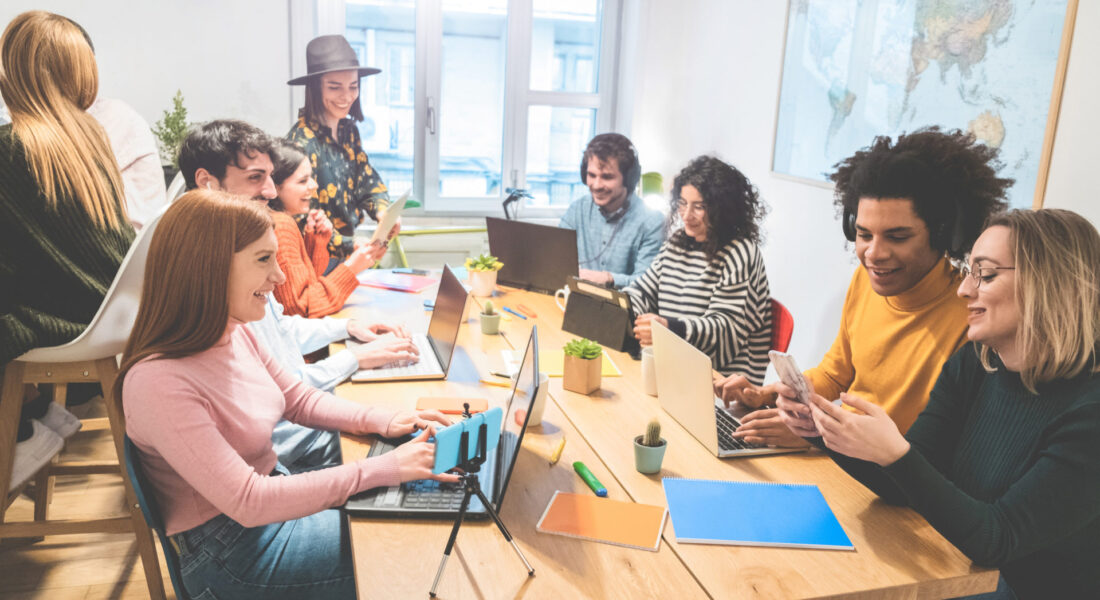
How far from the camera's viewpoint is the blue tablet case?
120 cm

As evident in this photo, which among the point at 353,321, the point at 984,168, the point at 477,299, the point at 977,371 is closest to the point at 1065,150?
the point at 984,168

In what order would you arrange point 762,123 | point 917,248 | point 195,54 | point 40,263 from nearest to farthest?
point 917,248
point 40,263
point 762,123
point 195,54

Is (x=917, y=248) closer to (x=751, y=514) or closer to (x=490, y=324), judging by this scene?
(x=751, y=514)

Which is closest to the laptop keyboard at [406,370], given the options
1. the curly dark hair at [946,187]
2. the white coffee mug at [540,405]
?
the white coffee mug at [540,405]

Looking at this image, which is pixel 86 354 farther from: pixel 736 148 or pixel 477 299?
pixel 736 148

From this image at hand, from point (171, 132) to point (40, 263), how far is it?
2.41m

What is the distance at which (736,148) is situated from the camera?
3988 millimetres

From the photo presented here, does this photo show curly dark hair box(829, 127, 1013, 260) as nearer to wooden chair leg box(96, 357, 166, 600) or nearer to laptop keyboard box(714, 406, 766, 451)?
laptop keyboard box(714, 406, 766, 451)

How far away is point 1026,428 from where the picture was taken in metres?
1.42

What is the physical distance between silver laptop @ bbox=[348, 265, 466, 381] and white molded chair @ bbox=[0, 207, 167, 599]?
0.61 metres

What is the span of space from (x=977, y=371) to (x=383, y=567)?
1180mm

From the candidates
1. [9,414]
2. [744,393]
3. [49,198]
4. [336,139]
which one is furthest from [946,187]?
[336,139]

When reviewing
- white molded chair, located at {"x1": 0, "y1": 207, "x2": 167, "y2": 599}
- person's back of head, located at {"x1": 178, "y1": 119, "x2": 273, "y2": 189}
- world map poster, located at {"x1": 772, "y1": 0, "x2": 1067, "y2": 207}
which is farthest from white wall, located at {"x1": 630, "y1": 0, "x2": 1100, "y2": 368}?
white molded chair, located at {"x1": 0, "y1": 207, "x2": 167, "y2": 599}

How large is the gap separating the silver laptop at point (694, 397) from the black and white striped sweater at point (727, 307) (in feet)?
1.93
